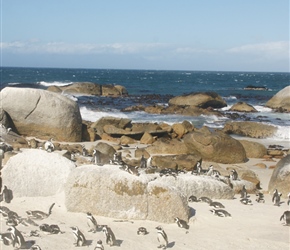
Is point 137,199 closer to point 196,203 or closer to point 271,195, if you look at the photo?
point 196,203

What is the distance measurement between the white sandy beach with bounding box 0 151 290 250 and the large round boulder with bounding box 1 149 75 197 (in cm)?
24

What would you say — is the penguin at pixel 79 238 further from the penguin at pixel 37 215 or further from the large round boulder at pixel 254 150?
the large round boulder at pixel 254 150

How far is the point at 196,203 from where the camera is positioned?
1251cm

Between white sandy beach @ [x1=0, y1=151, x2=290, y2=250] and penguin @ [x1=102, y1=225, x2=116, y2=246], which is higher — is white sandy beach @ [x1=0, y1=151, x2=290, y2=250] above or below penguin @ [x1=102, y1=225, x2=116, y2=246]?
below

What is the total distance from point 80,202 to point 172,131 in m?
16.3

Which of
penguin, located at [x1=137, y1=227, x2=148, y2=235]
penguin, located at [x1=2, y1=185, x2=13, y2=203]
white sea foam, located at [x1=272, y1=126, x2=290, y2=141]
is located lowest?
white sea foam, located at [x1=272, y1=126, x2=290, y2=141]

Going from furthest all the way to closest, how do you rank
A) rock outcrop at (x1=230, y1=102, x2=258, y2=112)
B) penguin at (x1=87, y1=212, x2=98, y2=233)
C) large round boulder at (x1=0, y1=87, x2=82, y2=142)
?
rock outcrop at (x1=230, y1=102, x2=258, y2=112)
large round boulder at (x1=0, y1=87, x2=82, y2=142)
penguin at (x1=87, y1=212, x2=98, y2=233)

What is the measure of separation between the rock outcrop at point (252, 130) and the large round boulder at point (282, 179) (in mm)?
13553

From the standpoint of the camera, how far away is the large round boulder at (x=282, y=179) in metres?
14.9

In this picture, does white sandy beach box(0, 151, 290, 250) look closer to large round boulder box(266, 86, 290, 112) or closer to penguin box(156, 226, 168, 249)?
penguin box(156, 226, 168, 249)

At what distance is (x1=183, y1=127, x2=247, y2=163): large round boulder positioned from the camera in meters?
20.5

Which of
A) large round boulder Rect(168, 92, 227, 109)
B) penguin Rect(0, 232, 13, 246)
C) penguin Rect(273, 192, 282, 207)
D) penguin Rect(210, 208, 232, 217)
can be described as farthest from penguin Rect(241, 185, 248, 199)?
large round boulder Rect(168, 92, 227, 109)

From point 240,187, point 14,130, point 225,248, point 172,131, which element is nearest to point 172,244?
point 225,248

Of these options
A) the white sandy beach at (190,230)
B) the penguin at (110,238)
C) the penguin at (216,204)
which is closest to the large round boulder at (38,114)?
the white sandy beach at (190,230)
